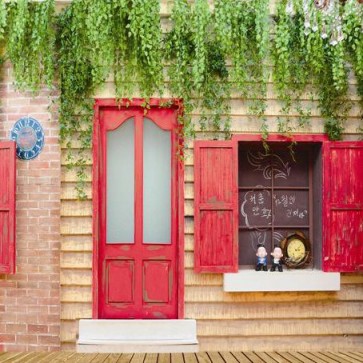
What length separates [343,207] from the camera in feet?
22.1

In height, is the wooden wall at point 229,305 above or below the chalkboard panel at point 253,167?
below

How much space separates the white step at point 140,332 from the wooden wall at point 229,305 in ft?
0.38

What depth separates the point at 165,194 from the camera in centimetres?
→ 692

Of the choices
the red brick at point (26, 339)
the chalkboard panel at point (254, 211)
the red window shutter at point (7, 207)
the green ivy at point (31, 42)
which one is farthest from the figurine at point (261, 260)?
the green ivy at point (31, 42)

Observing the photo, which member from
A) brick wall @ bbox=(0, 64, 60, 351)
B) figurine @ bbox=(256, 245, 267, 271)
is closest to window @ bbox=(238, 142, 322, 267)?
figurine @ bbox=(256, 245, 267, 271)

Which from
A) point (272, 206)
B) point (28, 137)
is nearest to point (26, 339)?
point (28, 137)

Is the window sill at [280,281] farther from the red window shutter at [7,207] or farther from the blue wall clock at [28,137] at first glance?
the blue wall clock at [28,137]

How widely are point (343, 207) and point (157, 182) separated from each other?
1999 mm

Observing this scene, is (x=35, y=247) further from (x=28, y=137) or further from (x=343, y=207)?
(x=343, y=207)

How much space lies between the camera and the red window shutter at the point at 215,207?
6656mm

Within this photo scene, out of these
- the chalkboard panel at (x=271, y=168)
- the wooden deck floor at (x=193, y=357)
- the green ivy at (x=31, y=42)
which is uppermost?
the green ivy at (x=31, y=42)

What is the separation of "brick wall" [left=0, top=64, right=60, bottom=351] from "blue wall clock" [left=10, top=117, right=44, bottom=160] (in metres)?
0.05

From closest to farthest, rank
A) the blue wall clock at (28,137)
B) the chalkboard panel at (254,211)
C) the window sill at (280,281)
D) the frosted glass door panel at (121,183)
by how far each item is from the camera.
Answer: the window sill at (280,281), the blue wall clock at (28,137), the frosted glass door panel at (121,183), the chalkboard panel at (254,211)

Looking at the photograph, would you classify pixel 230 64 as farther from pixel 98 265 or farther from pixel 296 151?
pixel 98 265
